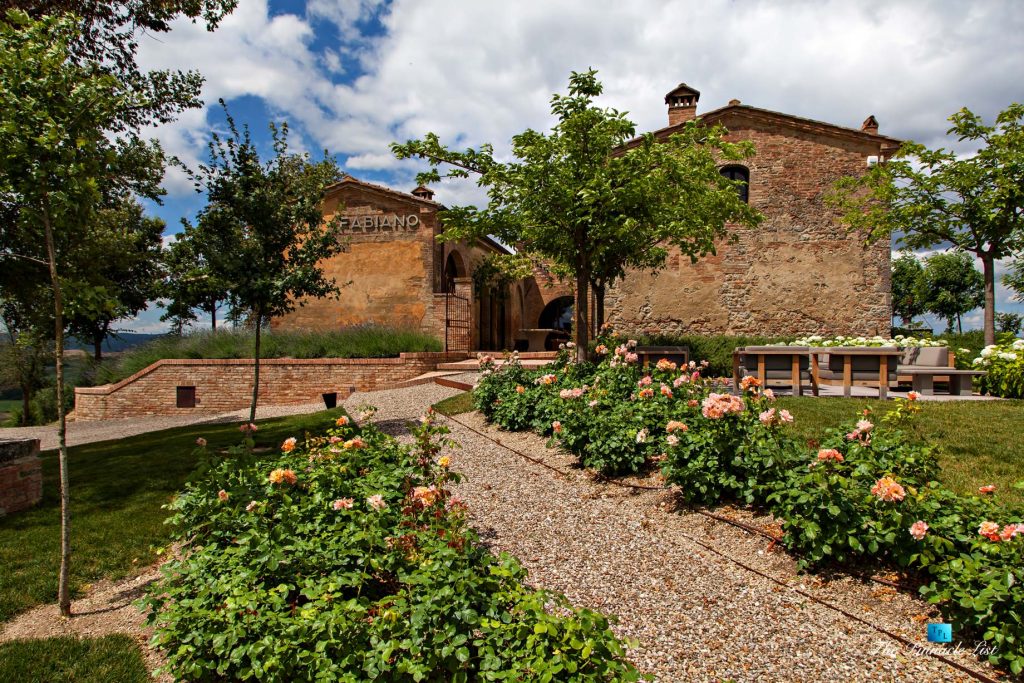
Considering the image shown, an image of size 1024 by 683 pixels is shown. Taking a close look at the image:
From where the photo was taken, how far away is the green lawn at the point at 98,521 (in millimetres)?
3951

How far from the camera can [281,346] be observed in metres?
15.5

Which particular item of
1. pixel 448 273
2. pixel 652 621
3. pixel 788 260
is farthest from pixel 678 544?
pixel 448 273

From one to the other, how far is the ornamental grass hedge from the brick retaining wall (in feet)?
29.4

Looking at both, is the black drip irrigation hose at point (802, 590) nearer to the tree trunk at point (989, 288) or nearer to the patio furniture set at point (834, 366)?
the patio furniture set at point (834, 366)

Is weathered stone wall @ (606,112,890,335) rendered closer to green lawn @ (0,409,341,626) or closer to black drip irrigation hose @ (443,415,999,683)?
green lawn @ (0,409,341,626)

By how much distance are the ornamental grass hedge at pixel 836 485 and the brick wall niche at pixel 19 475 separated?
5.41 meters

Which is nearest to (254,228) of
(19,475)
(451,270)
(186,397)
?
(19,475)

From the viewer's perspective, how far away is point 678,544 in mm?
3943

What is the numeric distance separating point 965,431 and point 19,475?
9850 millimetres

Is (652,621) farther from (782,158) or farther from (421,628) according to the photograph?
(782,158)

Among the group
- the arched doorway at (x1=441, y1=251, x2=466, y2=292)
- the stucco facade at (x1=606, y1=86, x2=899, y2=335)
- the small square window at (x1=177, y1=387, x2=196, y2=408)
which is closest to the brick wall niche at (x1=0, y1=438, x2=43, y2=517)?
the small square window at (x1=177, y1=387, x2=196, y2=408)

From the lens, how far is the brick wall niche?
526 centimetres

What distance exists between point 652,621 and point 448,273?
1928cm

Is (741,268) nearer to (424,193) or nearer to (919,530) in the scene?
(424,193)
